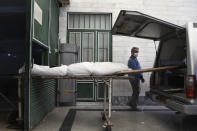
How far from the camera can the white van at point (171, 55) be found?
4.45 m

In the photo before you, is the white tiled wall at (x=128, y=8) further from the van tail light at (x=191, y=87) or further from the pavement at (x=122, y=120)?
the van tail light at (x=191, y=87)

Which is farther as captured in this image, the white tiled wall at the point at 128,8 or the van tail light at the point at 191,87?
the white tiled wall at the point at 128,8

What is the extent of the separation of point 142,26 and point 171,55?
103 centimetres

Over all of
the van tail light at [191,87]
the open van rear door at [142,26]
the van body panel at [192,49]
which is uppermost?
the open van rear door at [142,26]

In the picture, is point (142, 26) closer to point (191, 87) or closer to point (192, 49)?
point (192, 49)

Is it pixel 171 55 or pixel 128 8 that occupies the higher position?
pixel 128 8

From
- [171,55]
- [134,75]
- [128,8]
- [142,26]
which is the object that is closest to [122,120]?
[134,75]

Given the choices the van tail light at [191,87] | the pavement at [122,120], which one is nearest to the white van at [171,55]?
the van tail light at [191,87]

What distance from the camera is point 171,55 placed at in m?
5.73

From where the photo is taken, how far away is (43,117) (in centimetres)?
591

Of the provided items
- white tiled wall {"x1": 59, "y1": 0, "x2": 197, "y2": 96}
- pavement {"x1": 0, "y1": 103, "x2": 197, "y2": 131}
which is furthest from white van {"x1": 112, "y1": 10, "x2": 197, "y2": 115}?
white tiled wall {"x1": 59, "y1": 0, "x2": 197, "y2": 96}

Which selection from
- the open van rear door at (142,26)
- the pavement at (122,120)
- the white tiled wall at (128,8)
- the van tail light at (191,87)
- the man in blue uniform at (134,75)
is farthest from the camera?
the white tiled wall at (128,8)

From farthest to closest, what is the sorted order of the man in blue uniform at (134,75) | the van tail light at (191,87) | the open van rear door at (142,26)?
the man in blue uniform at (134,75) → the open van rear door at (142,26) → the van tail light at (191,87)

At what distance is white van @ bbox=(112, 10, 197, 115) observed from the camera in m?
4.45
